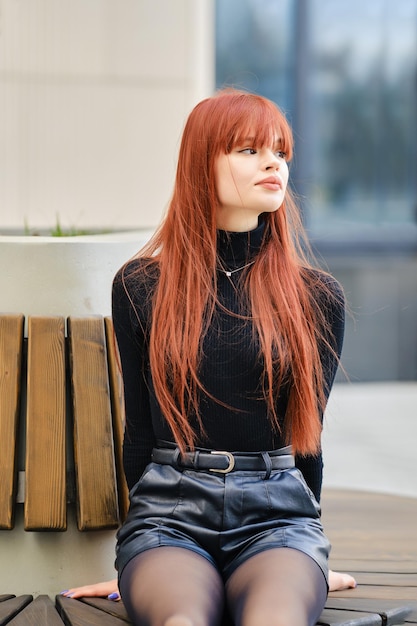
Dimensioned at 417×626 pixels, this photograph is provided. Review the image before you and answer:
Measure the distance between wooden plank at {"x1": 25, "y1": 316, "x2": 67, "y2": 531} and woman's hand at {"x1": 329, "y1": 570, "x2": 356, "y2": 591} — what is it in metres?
0.75

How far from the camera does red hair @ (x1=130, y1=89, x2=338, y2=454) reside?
271cm

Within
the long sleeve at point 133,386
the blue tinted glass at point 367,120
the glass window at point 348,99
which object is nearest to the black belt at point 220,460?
the long sleeve at point 133,386

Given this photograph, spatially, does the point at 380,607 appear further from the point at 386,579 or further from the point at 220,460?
the point at 220,460

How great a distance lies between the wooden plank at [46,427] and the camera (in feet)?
9.72

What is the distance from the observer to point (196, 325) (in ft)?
8.93

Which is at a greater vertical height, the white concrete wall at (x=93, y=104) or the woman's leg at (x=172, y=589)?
the white concrete wall at (x=93, y=104)

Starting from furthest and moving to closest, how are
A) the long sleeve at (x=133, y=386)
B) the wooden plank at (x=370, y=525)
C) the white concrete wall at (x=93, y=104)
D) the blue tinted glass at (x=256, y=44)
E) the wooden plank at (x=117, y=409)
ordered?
the blue tinted glass at (x=256, y=44)
the white concrete wall at (x=93, y=104)
the wooden plank at (x=370, y=525)
the wooden plank at (x=117, y=409)
the long sleeve at (x=133, y=386)

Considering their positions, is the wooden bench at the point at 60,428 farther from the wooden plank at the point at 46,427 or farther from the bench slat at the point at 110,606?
the bench slat at the point at 110,606

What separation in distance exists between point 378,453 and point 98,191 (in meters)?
2.33

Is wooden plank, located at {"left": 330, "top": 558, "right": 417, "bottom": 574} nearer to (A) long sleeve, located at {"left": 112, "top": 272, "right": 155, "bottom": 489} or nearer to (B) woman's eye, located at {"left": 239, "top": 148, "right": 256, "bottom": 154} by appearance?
(A) long sleeve, located at {"left": 112, "top": 272, "right": 155, "bottom": 489}

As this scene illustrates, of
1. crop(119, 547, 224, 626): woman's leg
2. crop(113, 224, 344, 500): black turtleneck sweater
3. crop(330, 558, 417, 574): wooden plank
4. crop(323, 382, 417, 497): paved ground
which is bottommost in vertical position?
crop(323, 382, 417, 497): paved ground

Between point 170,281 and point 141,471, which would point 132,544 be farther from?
point 170,281

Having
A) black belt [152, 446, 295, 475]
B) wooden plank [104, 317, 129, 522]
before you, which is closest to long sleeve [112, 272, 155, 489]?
black belt [152, 446, 295, 475]

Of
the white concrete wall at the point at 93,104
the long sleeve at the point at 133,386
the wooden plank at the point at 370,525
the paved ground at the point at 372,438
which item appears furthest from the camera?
the paved ground at the point at 372,438
